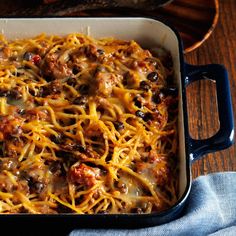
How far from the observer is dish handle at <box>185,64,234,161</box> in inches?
84.6

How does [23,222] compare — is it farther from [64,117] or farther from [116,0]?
[116,0]

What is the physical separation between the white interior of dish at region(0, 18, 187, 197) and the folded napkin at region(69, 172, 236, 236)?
1.78ft

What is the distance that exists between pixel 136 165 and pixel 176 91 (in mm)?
397

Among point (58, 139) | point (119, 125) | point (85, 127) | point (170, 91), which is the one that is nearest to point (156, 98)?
point (170, 91)

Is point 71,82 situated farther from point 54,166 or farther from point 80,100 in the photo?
point 54,166

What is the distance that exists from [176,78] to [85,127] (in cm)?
48

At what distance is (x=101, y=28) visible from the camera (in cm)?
261

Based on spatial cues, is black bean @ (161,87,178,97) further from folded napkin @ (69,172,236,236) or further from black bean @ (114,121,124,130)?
folded napkin @ (69,172,236,236)

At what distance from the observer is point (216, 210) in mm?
2162

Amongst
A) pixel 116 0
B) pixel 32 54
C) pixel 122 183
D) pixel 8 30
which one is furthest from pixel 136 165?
pixel 116 0

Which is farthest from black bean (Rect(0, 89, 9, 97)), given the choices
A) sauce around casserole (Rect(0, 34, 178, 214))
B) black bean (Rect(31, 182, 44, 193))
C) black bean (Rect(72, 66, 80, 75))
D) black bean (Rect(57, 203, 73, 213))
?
black bean (Rect(57, 203, 73, 213))

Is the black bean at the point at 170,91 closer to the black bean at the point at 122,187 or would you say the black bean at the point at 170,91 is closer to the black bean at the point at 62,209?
the black bean at the point at 122,187

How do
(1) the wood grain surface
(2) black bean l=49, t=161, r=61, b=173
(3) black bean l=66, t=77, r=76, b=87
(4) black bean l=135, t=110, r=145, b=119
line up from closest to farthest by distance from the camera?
(2) black bean l=49, t=161, r=61, b=173 < (4) black bean l=135, t=110, r=145, b=119 < (3) black bean l=66, t=77, r=76, b=87 < (1) the wood grain surface

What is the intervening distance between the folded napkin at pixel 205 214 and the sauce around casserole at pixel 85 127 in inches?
3.5
